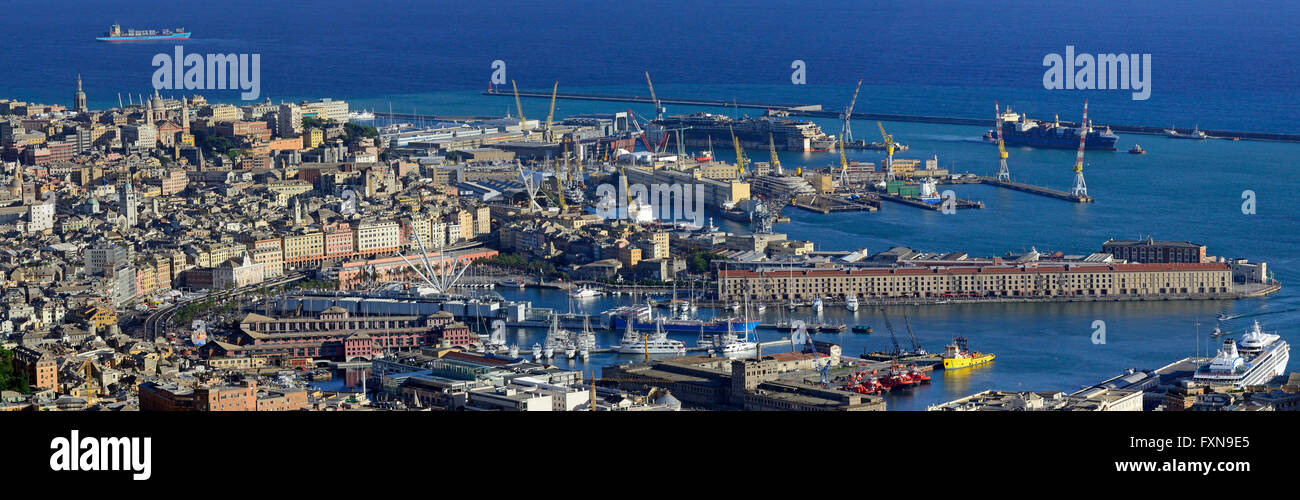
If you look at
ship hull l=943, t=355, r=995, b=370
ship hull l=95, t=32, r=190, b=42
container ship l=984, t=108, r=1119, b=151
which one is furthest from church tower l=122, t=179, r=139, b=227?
ship hull l=95, t=32, r=190, b=42

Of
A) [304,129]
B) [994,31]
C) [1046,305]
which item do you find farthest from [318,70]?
[1046,305]

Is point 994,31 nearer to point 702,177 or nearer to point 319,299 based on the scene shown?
point 702,177

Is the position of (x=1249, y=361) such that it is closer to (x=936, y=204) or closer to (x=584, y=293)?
(x=584, y=293)

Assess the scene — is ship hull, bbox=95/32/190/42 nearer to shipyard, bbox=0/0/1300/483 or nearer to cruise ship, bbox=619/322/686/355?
shipyard, bbox=0/0/1300/483
